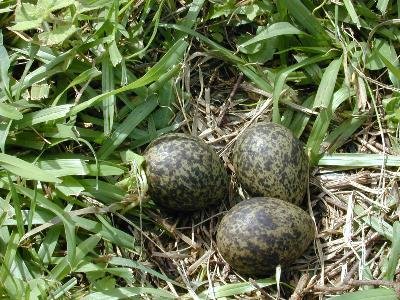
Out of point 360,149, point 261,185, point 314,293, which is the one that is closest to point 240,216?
point 261,185

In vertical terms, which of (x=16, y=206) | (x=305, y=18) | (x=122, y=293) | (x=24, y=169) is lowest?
(x=122, y=293)

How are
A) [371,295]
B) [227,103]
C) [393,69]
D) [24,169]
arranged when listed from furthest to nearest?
[227,103], [393,69], [24,169], [371,295]

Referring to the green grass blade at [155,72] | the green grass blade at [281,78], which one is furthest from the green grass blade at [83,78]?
the green grass blade at [281,78]

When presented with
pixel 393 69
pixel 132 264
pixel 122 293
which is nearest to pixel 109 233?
pixel 132 264

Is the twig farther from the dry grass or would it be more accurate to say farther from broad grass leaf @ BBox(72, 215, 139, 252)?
broad grass leaf @ BBox(72, 215, 139, 252)

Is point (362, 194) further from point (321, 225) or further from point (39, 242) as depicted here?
point (39, 242)

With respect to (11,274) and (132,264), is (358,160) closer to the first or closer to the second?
(132,264)

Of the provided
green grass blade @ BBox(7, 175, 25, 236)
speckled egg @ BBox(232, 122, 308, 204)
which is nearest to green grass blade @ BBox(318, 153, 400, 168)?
speckled egg @ BBox(232, 122, 308, 204)

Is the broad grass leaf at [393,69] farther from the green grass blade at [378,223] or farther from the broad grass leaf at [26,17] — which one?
the broad grass leaf at [26,17]
